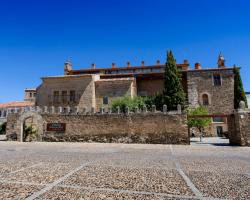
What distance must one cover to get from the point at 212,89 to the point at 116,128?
16957mm

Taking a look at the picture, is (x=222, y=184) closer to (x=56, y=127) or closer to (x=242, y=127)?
(x=242, y=127)

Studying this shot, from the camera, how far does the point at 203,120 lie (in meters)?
22.7

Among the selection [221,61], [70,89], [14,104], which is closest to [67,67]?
[70,89]

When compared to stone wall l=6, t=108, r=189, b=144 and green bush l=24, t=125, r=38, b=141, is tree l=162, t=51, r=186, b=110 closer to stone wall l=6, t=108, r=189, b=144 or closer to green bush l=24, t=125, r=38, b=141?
stone wall l=6, t=108, r=189, b=144

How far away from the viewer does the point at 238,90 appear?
85.3 ft

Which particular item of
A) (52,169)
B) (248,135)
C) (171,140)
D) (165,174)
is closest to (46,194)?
(52,169)

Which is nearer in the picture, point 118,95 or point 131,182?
point 131,182

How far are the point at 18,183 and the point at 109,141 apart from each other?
46.1ft

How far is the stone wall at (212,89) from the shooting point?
86.5 ft

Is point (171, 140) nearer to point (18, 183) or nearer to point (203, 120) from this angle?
point (203, 120)

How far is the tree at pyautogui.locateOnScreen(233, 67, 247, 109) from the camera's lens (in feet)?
84.9

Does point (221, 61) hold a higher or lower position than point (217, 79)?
higher

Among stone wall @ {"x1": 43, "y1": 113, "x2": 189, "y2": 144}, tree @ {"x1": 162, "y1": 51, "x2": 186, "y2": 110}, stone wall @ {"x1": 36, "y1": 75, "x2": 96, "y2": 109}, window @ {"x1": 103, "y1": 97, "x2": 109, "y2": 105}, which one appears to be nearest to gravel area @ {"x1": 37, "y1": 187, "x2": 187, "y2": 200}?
stone wall @ {"x1": 43, "y1": 113, "x2": 189, "y2": 144}

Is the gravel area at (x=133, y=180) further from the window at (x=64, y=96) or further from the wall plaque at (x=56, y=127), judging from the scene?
the window at (x=64, y=96)
